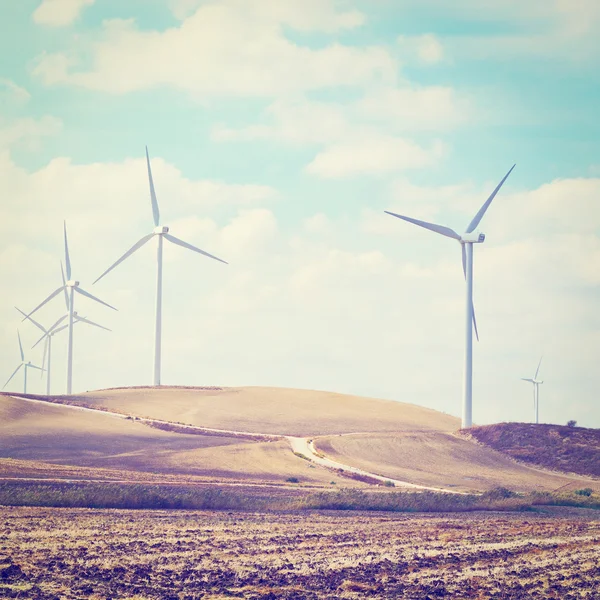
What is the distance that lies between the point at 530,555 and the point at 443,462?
170ft

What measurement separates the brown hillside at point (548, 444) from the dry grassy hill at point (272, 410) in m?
12.1

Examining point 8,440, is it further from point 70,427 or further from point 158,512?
point 158,512

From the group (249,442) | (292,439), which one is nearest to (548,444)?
(292,439)

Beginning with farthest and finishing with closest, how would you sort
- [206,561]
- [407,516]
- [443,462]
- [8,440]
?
[443,462] < [8,440] < [407,516] < [206,561]

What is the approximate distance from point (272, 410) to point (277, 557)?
8814 centimetres

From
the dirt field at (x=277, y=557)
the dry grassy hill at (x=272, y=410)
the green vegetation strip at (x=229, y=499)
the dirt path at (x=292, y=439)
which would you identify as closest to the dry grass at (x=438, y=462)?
the dirt path at (x=292, y=439)

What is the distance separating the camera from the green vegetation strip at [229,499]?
3934 cm

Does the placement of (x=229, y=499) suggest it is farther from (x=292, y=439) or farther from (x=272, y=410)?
(x=272, y=410)

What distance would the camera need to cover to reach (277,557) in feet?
86.7

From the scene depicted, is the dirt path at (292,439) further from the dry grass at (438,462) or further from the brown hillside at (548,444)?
the brown hillside at (548,444)

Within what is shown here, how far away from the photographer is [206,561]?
987 inches

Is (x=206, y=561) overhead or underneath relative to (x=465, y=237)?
underneath

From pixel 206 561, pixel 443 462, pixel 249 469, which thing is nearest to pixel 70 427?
pixel 249 469

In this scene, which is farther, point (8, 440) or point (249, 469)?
point (8, 440)
